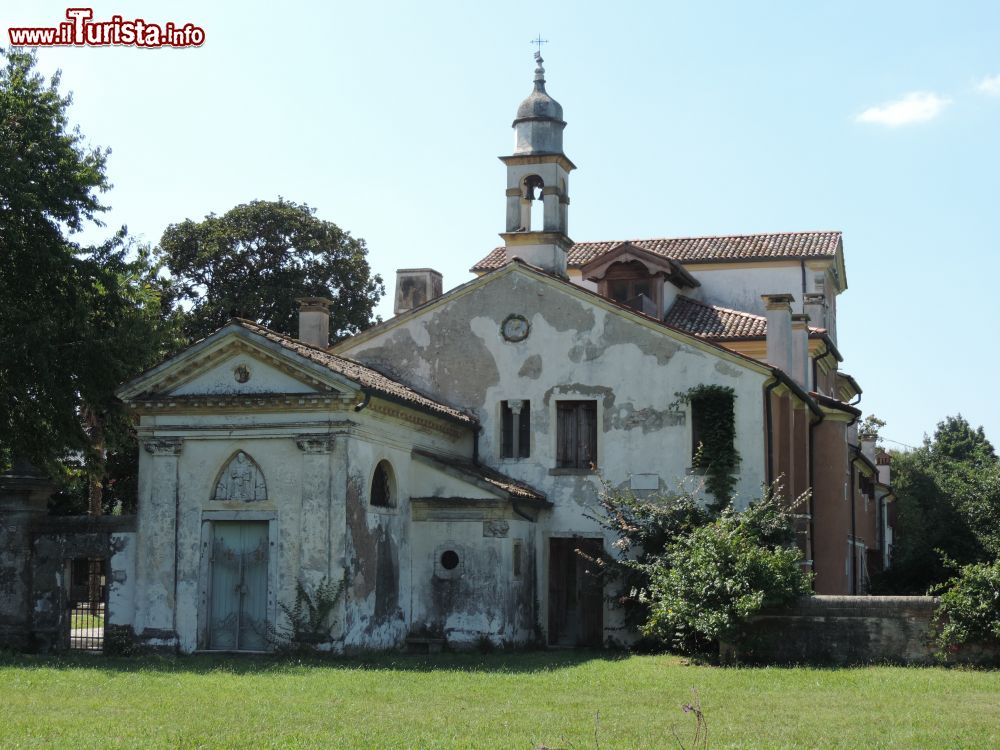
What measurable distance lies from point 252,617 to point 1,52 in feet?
43.2

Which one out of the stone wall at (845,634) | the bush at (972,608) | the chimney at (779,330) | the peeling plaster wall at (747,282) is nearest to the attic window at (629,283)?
the chimney at (779,330)

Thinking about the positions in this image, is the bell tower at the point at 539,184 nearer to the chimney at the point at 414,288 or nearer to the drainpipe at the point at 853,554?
the chimney at the point at 414,288

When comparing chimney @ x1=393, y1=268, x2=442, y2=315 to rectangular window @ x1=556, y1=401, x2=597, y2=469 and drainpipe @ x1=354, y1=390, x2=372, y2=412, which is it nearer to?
rectangular window @ x1=556, y1=401, x2=597, y2=469

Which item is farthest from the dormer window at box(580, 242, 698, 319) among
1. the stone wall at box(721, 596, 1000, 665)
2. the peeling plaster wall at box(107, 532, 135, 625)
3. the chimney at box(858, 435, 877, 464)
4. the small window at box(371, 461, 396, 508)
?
the chimney at box(858, 435, 877, 464)

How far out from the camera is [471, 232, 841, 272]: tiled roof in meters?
39.6

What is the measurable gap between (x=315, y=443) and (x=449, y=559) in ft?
12.5

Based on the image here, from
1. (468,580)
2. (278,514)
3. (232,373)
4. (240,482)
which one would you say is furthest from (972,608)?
(232,373)

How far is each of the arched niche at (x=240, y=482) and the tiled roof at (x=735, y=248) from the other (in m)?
18.6

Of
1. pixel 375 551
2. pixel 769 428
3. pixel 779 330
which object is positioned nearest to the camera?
pixel 375 551

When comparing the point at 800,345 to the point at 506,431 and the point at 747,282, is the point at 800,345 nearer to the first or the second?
the point at 747,282

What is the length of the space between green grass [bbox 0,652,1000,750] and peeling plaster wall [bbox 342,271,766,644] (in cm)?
523

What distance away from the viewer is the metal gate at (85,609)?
77.7 feet

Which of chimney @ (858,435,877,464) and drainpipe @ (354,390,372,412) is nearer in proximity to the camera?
Result: drainpipe @ (354,390,372,412)

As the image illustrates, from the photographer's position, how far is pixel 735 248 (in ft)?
132
